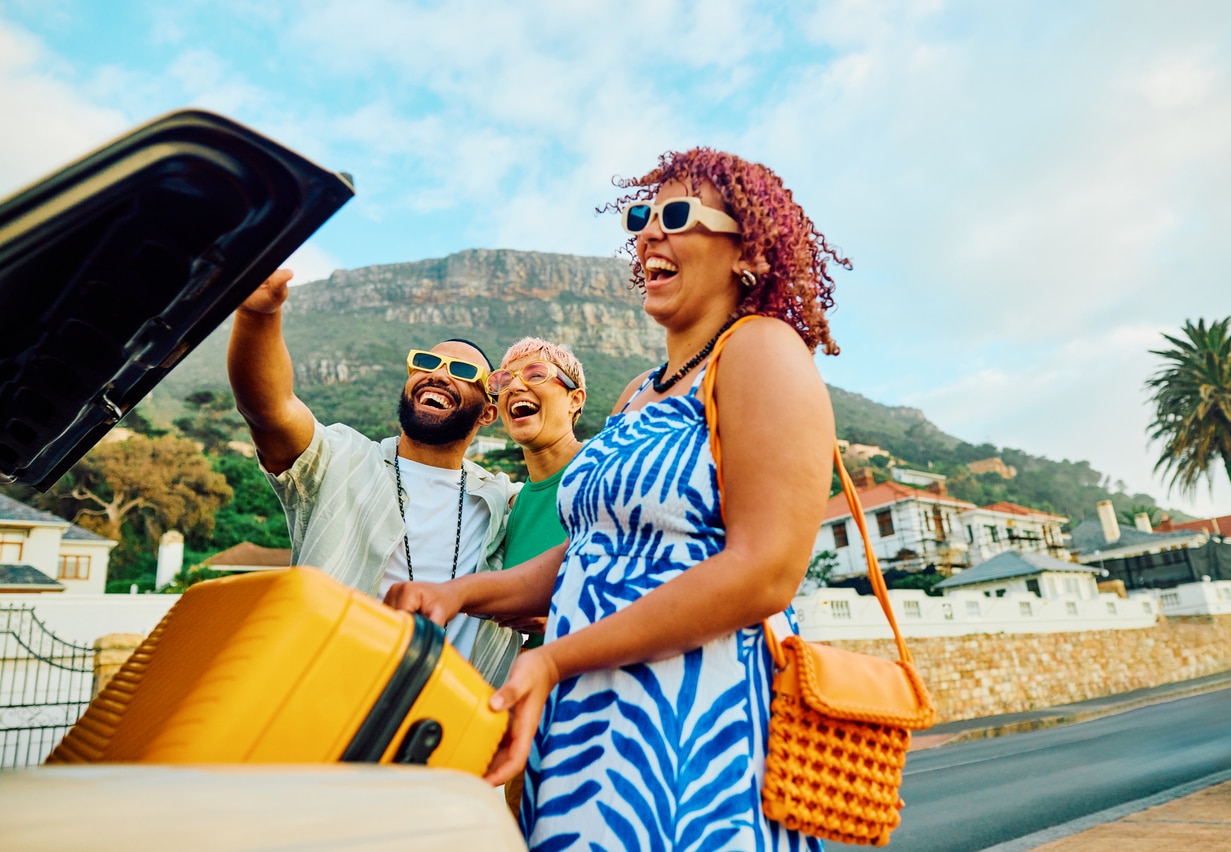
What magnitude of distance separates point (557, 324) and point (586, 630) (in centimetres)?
14296

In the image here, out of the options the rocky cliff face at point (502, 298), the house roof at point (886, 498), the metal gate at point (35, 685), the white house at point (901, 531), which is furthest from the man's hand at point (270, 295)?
the rocky cliff face at point (502, 298)

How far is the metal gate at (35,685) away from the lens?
12.6m

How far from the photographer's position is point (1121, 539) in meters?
51.5

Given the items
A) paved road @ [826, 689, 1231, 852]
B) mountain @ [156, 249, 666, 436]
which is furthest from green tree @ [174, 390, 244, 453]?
paved road @ [826, 689, 1231, 852]

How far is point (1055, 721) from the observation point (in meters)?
20.7

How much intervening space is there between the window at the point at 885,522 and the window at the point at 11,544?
4354 cm

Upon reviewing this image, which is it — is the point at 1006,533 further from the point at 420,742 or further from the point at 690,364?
the point at 420,742

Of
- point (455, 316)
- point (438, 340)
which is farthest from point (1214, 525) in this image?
point (455, 316)

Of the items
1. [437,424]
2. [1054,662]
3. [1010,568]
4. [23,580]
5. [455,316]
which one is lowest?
[1054,662]

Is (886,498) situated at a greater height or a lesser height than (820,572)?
greater

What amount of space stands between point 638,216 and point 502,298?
494ft

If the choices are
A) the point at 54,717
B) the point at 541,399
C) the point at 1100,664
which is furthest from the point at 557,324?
the point at 541,399

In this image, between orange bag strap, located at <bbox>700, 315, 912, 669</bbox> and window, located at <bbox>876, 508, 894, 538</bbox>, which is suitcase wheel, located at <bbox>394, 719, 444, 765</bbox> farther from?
window, located at <bbox>876, 508, 894, 538</bbox>

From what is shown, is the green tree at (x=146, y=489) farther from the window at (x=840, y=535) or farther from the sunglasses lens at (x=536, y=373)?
the sunglasses lens at (x=536, y=373)
